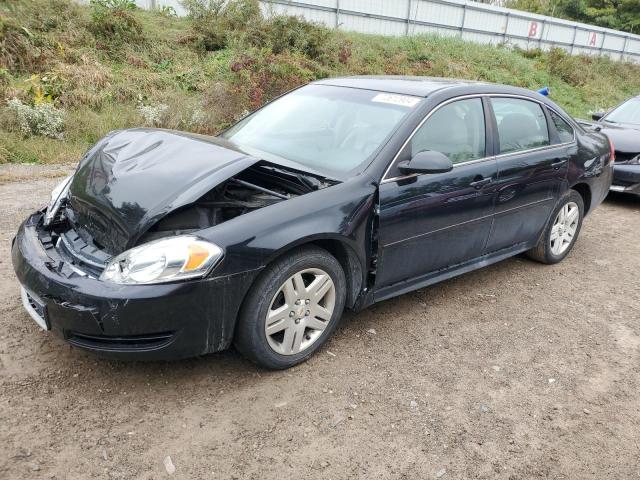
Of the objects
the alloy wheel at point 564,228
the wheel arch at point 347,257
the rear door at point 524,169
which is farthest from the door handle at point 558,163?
the wheel arch at point 347,257

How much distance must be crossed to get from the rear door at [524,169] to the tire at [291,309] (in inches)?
64.4

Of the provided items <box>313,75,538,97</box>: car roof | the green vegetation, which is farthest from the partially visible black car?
the green vegetation

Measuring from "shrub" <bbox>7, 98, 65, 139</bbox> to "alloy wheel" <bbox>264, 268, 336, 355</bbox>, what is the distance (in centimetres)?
660

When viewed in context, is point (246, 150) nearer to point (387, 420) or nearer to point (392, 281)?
point (392, 281)

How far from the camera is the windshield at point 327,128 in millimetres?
3543

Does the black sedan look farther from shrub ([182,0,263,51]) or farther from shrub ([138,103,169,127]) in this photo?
shrub ([182,0,263,51])

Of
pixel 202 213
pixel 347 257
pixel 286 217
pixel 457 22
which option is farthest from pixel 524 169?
pixel 457 22

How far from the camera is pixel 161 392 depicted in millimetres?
2869

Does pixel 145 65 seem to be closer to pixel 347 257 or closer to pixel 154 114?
pixel 154 114

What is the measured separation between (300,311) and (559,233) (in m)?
3.06

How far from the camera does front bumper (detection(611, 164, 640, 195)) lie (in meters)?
7.31

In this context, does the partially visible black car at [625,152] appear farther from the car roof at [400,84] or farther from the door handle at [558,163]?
the car roof at [400,84]

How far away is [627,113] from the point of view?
8688mm

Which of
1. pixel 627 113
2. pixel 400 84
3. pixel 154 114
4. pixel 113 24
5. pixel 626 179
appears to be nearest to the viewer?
pixel 400 84
